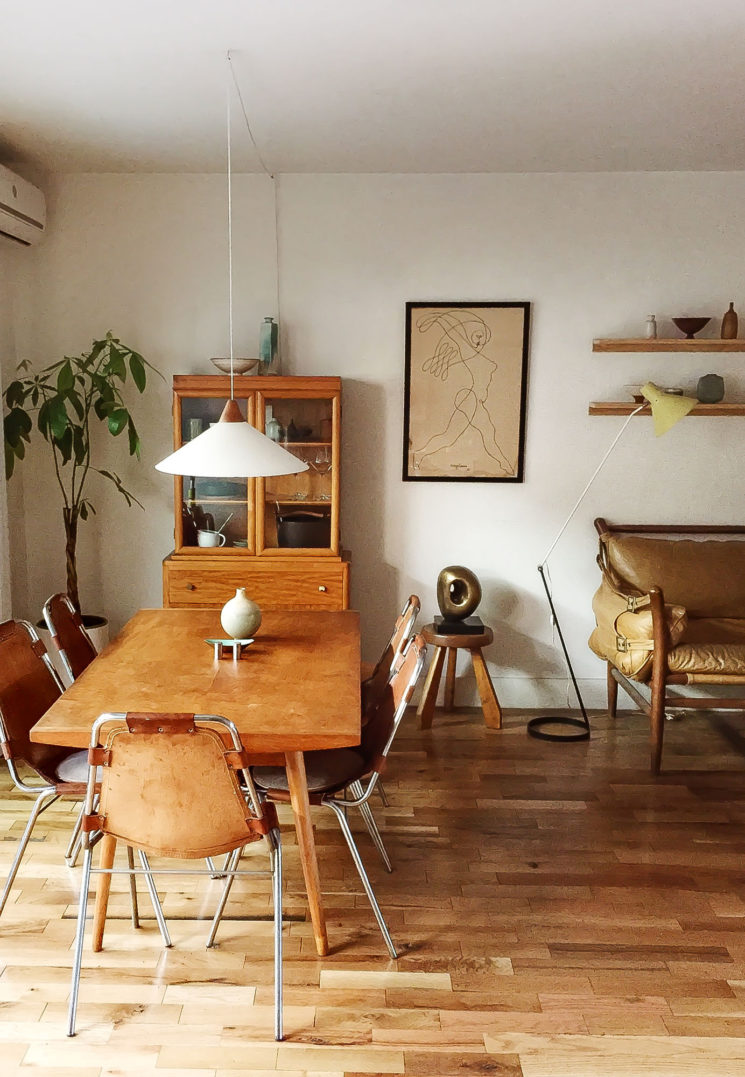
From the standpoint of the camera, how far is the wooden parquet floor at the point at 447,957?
88.6 inches

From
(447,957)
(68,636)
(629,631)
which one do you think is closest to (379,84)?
(68,636)

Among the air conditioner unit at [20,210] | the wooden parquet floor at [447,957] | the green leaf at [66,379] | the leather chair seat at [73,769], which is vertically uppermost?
the air conditioner unit at [20,210]

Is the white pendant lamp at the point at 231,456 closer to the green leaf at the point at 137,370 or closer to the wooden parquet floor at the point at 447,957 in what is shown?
the wooden parquet floor at the point at 447,957

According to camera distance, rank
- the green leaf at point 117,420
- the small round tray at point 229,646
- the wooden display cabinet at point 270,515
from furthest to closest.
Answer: the wooden display cabinet at point 270,515
the green leaf at point 117,420
the small round tray at point 229,646

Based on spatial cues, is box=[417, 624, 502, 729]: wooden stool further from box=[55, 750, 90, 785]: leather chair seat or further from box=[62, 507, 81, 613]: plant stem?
box=[55, 750, 90, 785]: leather chair seat

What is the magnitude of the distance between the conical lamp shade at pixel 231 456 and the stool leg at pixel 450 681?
77.8 inches

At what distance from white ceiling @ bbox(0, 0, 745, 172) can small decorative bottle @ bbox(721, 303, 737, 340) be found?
0.69m

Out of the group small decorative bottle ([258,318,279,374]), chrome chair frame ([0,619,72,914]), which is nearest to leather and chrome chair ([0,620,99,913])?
chrome chair frame ([0,619,72,914])

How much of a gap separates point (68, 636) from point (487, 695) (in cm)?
207

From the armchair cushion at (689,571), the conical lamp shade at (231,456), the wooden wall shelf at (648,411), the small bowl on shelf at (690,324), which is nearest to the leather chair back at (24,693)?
the conical lamp shade at (231,456)

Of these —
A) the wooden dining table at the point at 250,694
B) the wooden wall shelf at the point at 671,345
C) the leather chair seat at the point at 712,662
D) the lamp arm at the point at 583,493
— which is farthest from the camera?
the lamp arm at the point at 583,493

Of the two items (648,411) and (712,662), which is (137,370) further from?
(712,662)

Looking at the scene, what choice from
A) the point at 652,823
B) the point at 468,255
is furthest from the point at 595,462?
the point at 652,823

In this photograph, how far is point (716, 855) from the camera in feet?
10.6
